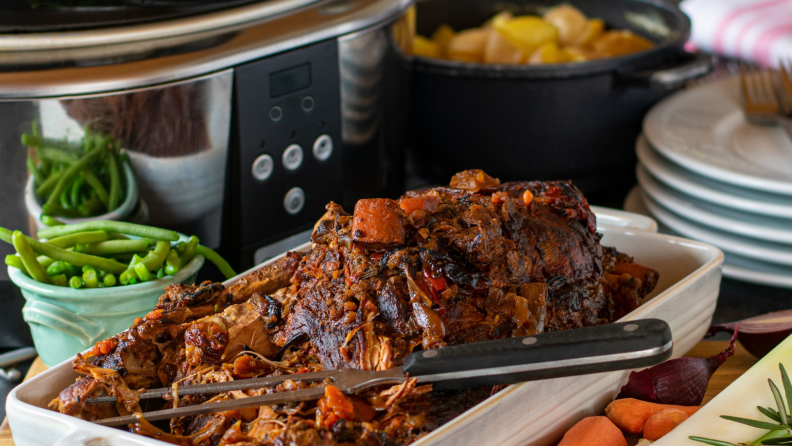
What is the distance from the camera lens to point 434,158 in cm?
227

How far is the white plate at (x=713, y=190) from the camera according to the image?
176 centimetres

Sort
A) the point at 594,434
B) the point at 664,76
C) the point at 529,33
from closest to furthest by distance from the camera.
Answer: the point at 594,434, the point at 664,76, the point at 529,33

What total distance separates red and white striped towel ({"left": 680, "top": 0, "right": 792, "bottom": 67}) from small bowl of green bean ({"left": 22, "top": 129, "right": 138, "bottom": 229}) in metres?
2.81

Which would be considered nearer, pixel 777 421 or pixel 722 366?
pixel 777 421

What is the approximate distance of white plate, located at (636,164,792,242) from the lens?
1771 millimetres

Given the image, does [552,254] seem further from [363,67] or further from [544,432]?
[363,67]

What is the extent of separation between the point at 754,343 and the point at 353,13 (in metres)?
1.04

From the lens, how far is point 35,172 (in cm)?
141

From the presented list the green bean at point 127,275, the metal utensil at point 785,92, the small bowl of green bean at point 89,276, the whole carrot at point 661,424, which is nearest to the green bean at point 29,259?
the small bowl of green bean at point 89,276

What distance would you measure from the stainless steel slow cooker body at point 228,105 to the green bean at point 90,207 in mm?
96

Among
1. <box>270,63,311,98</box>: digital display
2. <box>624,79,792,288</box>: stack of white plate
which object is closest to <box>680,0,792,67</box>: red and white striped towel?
<box>624,79,792,288</box>: stack of white plate

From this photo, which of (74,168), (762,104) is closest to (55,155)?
(74,168)

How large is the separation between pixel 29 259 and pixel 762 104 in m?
1.99

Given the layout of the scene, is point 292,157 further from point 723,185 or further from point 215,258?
point 723,185
